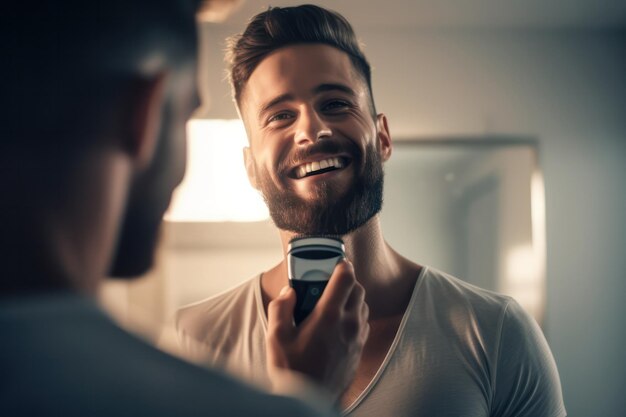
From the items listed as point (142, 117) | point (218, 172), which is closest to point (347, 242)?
point (142, 117)

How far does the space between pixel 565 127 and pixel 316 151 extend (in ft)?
4.05

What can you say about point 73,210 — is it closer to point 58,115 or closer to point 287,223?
point 58,115

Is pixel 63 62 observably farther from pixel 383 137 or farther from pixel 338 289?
pixel 383 137

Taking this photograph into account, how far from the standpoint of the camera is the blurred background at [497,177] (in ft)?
5.08

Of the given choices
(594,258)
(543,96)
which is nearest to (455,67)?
(543,96)

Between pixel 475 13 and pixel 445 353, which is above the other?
pixel 475 13

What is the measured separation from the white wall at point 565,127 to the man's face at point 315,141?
0.83m

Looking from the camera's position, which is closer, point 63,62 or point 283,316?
point 63,62

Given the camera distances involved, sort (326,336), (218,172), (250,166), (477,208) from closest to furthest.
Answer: (326,336) < (250,166) < (218,172) < (477,208)

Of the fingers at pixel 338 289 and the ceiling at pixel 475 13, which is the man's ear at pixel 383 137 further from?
the ceiling at pixel 475 13

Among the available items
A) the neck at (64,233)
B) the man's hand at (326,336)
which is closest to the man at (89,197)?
the neck at (64,233)

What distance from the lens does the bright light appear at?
4.84 ft

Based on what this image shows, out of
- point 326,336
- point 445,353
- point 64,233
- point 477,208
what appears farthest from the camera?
point 477,208

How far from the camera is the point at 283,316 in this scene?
0.48 m
